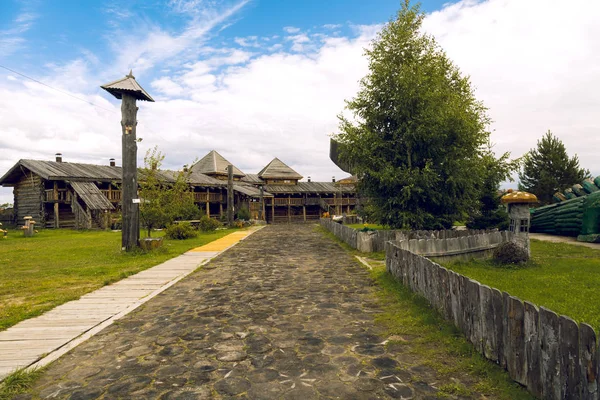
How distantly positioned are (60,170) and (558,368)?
32.0m

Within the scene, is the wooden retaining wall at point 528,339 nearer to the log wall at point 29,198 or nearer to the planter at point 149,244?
the planter at point 149,244

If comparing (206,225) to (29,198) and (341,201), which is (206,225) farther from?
(341,201)

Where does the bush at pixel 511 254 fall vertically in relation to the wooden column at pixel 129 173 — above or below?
below

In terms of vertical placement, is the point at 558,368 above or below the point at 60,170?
below

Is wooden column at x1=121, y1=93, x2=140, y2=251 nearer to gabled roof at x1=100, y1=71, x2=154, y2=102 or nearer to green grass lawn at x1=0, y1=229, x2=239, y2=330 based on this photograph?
gabled roof at x1=100, y1=71, x2=154, y2=102

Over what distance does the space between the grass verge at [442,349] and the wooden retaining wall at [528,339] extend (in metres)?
0.12

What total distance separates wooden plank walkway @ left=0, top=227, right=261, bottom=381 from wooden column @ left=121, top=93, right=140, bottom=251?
449cm

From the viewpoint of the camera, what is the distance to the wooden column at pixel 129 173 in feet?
42.0

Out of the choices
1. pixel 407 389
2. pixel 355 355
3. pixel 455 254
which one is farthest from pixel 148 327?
pixel 455 254

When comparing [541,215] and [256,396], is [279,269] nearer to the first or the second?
[256,396]

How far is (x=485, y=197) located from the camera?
731 inches

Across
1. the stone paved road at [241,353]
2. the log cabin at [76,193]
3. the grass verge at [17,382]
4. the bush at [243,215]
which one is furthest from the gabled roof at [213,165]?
the grass verge at [17,382]

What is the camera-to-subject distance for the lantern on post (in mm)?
12781

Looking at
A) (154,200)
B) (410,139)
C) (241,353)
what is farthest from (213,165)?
(241,353)
